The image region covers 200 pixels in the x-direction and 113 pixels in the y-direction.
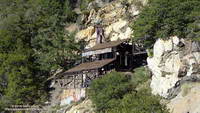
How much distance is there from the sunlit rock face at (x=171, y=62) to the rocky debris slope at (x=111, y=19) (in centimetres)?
1881

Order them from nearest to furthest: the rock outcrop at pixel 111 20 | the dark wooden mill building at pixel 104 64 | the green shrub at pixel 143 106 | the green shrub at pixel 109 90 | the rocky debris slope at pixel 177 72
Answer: the green shrub at pixel 143 106 < the rocky debris slope at pixel 177 72 < the green shrub at pixel 109 90 < the dark wooden mill building at pixel 104 64 < the rock outcrop at pixel 111 20

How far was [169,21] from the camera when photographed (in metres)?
52.0

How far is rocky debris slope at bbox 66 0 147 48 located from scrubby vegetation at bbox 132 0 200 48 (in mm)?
13740

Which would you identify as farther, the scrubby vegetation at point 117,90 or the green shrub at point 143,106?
the scrubby vegetation at point 117,90

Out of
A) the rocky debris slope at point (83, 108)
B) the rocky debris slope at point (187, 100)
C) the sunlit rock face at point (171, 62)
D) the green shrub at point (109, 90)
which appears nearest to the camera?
the rocky debris slope at point (187, 100)

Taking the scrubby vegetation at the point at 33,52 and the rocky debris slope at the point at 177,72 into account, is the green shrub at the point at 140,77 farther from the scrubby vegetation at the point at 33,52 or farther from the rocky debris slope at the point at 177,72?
the scrubby vegetation at the point at 33,52

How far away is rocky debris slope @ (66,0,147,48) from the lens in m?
71.4

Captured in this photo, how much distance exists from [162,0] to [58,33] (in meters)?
27.8

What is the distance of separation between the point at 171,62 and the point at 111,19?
28.4m

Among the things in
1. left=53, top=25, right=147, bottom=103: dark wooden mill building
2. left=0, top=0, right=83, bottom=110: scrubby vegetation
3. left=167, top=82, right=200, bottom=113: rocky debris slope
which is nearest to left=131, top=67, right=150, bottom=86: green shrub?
left=53, top=25, right=147, bottom=103: dark wooden mill building

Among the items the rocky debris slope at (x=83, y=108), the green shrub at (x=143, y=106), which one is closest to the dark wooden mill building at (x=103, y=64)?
the rocky debris slope at (x=83, y=108)

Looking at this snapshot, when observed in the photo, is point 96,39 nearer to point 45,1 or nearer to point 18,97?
point 18,97

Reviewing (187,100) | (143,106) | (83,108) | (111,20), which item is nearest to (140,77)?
(83,108)

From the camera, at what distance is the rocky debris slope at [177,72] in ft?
142
